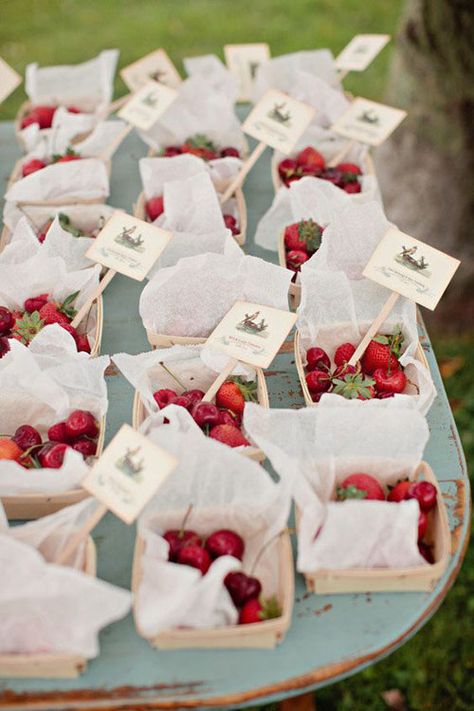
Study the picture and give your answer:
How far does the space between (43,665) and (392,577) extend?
0.59 metres

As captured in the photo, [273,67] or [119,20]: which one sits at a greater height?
[273,67]

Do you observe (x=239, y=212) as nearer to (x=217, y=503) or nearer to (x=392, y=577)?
(x=217, y=503)

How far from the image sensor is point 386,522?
1304 millimetres

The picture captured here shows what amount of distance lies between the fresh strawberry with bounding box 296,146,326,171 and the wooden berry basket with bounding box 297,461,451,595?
131 centimetres

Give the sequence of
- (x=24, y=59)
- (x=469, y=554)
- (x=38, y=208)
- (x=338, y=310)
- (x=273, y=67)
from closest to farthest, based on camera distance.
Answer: (x=338, y=310)
(x=38, y=208)
(x=469, y=554)
(x=273, y=67)
(x=24, y=59)

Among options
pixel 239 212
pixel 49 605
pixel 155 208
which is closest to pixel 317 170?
pixel 239 212

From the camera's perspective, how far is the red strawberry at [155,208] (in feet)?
7.24

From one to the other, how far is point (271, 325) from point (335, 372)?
0.18m

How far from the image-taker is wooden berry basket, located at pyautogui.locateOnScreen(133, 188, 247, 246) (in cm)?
211

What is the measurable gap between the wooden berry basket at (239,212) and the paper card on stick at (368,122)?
0.41m

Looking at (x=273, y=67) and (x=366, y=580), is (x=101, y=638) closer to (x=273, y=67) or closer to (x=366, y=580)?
(x=366, y=580)

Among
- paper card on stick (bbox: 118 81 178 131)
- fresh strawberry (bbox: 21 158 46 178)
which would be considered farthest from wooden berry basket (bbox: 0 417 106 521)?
paper card on stick (bbox: 118 81 178 131)

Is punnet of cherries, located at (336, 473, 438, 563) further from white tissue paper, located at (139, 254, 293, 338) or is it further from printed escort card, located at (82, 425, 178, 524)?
white tissue paper, located at (139, 254, 293, 338)

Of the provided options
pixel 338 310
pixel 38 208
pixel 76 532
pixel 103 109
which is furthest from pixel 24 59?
pixel 76 532
